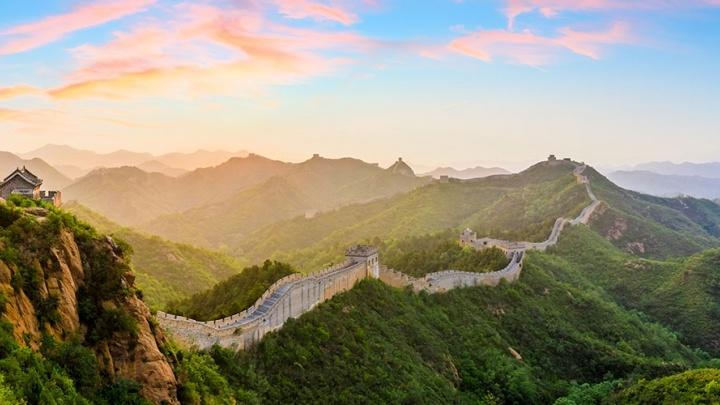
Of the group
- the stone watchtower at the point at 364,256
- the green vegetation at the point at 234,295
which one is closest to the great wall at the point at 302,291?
the stone watchtower at the point at 364,256

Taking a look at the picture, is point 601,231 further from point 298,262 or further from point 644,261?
point 298,262

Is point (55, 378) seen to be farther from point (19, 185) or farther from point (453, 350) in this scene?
point (453, 350)

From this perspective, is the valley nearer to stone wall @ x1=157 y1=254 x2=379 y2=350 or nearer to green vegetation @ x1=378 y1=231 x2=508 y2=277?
stone wall @ x1=157 y1=254 x2=379 y2=350

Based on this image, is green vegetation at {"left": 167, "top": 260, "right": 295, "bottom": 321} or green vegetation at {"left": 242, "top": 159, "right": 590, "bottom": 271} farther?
green vegetation at {"left": 242, "top": 159, "right": 590, "bottom": 271}

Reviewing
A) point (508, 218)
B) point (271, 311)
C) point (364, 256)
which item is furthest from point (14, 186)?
point (508, 218)

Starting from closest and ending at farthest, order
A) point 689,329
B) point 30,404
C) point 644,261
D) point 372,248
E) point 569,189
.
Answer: point 30,404 < point 372,248 < point 689,329 < point 644,261 < point 569,189

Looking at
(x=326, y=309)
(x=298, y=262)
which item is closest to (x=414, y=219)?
(x=298, y=262)

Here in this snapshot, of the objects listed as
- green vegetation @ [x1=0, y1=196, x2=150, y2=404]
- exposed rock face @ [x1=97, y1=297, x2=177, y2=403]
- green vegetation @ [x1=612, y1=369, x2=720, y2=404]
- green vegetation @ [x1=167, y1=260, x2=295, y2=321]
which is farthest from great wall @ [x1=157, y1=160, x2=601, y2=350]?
green vegetation @ [x1=612, y1=369, x2=720, y2=404]
